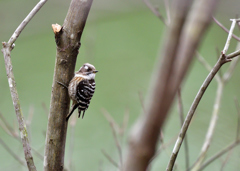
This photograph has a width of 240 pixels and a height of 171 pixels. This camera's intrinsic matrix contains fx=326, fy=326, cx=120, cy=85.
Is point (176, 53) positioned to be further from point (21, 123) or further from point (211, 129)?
point (211, 129)

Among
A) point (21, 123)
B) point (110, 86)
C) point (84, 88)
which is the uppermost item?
point (21, 123)

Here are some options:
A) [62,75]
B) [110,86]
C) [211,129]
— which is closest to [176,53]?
[62,75]

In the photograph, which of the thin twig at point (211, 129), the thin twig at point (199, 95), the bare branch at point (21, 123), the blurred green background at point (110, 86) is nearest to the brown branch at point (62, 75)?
the bare branch at point (21, 123)

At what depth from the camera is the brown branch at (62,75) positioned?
68.8 inches

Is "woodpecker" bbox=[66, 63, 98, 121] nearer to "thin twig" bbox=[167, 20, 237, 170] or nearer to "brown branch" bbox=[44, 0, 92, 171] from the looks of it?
"brown branch" bbox=[44, 0, 92, 171]

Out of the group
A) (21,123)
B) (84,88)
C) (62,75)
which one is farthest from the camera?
(84,88)

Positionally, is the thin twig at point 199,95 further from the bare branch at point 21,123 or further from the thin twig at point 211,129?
the thin twig at point 211,129

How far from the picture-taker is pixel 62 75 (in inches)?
71.2

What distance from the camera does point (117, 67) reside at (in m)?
4.90

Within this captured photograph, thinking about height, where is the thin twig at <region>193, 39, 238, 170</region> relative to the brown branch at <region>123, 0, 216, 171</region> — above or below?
below

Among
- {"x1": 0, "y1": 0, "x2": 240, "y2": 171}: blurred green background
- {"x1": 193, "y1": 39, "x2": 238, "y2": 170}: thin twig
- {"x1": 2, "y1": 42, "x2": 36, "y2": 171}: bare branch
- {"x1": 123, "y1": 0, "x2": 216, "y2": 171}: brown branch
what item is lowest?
{"x1": 0, "y1": 0, "x2": 240, "y2": 171}: blurred green background

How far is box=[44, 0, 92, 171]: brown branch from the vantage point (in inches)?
68.8

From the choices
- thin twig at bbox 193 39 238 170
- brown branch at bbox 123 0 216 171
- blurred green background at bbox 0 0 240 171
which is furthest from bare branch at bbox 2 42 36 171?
blurred green background at bbox 0 0 240 171

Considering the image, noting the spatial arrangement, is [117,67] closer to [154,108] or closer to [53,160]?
[53,160]
